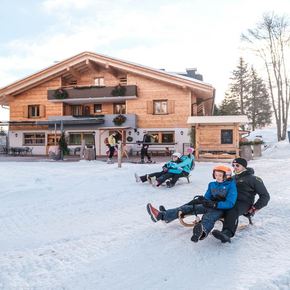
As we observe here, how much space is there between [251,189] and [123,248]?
2.11 metres

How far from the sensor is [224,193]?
12.1 ft

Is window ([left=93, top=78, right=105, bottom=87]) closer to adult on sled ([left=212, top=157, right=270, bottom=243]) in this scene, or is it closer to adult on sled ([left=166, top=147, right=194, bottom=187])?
adult on sled ([left=166, top=147, right=194, bottom=187])

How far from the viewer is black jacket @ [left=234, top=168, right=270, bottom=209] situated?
381 centimetres

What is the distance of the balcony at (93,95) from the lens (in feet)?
70.3

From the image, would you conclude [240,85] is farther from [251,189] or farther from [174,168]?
[251,189]

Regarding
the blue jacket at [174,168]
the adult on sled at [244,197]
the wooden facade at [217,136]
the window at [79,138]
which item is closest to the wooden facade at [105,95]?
the window at [79,138]

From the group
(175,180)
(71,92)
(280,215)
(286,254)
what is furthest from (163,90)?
(286,254)

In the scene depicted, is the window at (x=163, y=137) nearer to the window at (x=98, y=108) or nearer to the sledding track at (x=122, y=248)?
the window at (x=98, y=108)

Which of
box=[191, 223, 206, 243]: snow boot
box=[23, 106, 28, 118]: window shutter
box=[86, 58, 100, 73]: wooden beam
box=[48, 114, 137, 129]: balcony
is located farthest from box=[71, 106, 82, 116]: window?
box=[191, 223, 206, 243]: snow boot

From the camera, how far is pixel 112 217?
15.4 ft

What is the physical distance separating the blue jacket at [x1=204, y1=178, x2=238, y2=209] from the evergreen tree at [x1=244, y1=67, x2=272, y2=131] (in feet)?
125

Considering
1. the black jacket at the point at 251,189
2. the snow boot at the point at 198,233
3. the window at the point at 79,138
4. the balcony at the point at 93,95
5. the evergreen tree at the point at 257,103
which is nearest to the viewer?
the snow boot at the point at 198,233

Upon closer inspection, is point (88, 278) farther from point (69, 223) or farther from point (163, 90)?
point (163, 90)

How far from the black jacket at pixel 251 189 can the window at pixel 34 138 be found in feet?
72.7
